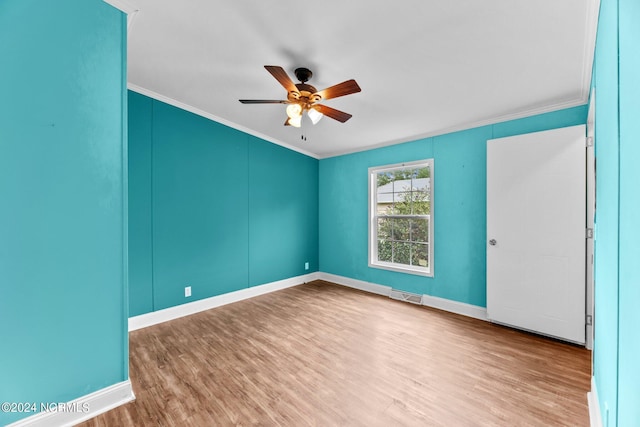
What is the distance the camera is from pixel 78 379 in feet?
5.51

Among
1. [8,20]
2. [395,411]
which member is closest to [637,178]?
[395,411]

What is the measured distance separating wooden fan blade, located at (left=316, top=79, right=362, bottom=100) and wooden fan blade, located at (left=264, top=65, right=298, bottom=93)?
263mm

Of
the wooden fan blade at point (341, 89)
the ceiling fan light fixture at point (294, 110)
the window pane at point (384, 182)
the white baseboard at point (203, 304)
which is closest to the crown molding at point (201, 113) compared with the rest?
the window pane at point (384, 182)

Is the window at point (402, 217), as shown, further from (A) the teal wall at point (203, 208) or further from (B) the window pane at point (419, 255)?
(A) the teal wall at point (203, 208)

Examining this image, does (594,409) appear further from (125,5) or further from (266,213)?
(125,5)

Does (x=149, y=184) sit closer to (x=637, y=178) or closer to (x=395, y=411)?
(x=395, y=411)

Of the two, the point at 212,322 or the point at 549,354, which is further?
the point at 212,322

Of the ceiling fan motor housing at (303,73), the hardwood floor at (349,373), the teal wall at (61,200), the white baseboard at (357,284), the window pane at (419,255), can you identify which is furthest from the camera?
the white baseboard at (357,284)

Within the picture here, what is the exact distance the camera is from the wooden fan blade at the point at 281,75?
6.25ft

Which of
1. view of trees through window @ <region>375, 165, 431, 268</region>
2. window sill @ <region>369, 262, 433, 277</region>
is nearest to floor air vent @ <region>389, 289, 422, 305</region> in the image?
window sill @ <region>369, 262, 433, 277</region>

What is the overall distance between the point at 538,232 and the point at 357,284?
8.87 ft

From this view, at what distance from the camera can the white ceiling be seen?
67.1 inches

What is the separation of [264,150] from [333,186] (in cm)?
150

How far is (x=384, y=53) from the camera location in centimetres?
210
